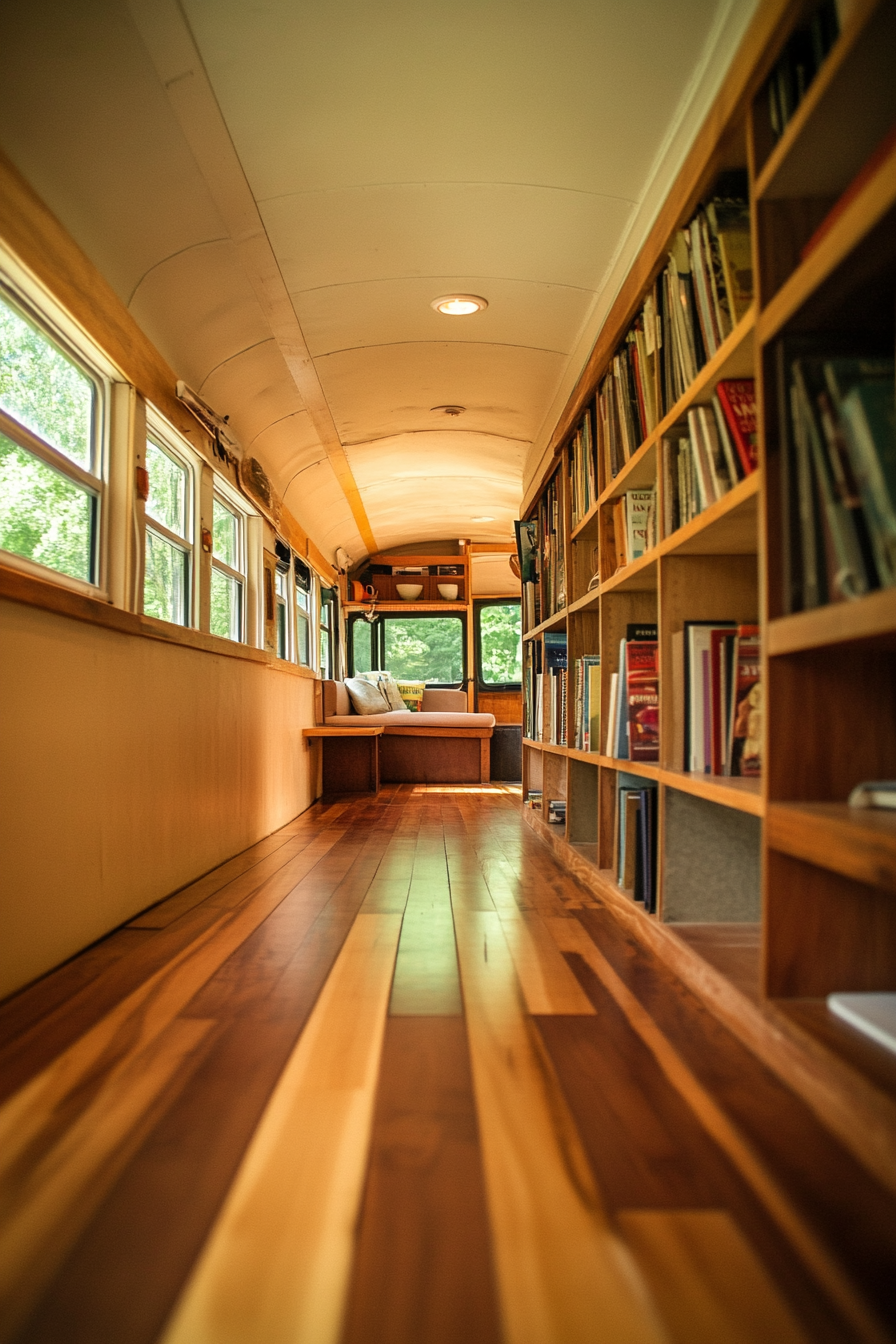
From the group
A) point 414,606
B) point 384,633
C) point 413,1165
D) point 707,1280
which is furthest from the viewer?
point 384,633

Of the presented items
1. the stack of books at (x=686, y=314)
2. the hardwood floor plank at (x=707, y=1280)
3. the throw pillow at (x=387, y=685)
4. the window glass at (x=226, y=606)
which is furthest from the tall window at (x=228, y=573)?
the throw pillow at (x=387, y=685)

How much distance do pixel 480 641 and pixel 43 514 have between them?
7.98 meters

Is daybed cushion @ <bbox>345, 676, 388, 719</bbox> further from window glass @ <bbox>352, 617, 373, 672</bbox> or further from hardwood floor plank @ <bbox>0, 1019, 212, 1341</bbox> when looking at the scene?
hardwood floor plank @ <bbox>0, 1019, 212, 1341</bbox>

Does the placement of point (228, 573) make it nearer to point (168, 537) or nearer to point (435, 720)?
point (168, 537)

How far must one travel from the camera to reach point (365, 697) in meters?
8.19

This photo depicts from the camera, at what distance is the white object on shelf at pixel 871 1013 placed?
4.41 feet

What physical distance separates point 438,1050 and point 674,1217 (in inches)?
25.0

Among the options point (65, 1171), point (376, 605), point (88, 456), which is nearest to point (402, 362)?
point (88, 456)

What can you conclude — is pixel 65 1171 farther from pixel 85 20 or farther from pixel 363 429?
pixel 363 429

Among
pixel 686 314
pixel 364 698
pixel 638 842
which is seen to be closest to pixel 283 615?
pixel 364 698

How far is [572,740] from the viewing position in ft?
12.7

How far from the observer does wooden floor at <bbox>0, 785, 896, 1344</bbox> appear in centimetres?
91

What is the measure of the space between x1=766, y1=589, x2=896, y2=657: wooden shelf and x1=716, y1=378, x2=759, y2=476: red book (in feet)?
1.70

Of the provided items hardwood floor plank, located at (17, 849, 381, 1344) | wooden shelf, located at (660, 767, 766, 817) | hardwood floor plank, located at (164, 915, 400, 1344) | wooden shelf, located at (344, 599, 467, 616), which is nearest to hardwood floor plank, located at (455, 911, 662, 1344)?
hardwood floor plank, located at (164, 915, 400, 1344)
